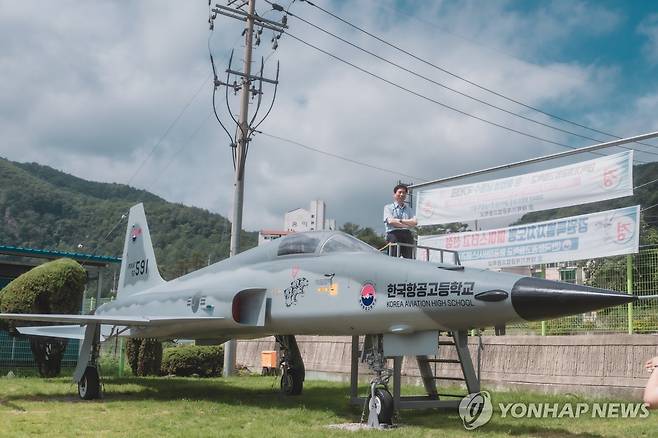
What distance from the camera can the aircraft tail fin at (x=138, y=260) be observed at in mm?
15219

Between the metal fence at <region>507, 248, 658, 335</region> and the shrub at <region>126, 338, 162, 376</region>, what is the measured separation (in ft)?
35.5

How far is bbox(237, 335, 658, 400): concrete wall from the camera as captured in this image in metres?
10.5

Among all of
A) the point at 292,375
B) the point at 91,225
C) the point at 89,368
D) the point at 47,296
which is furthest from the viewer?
the point at 91,225

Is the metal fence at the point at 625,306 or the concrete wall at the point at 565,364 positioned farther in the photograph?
the metal fence at the point at 625,306

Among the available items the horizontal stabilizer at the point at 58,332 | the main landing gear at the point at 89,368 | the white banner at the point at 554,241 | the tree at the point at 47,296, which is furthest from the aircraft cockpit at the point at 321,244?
the tree at the point at 47,296

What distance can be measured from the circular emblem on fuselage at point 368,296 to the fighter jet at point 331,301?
0.01 m

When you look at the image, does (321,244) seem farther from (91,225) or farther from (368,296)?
(91,225)

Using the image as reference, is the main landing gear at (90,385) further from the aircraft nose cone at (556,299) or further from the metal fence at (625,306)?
the aircraft nose cone at (556,299)

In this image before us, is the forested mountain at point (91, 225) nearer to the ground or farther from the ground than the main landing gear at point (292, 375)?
farther from the ground

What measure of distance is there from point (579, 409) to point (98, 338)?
8.67 m

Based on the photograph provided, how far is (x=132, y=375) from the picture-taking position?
18469 mm

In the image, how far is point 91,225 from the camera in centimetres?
9069

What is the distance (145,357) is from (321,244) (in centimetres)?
1040

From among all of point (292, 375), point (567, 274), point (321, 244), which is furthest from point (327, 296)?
point (567, 274)
